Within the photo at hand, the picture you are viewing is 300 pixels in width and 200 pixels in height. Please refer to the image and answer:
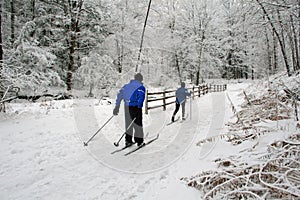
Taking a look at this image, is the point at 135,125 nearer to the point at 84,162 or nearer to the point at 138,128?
the point at 138,128

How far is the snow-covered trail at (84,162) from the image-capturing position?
298 centimetres

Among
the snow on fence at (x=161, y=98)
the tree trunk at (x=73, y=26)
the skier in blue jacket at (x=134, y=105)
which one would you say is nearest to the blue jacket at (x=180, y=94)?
the snow on fence at (x=161, y=98)

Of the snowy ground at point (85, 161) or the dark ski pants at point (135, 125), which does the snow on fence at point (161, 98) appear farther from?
the dark ski pants at point (135, 125)

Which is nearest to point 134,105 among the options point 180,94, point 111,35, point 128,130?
point 128,130

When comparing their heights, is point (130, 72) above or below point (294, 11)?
below

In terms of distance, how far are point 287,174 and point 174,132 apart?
4.31m

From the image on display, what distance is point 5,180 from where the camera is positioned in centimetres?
324

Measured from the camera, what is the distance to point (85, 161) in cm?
410

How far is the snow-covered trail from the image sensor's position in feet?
9.77

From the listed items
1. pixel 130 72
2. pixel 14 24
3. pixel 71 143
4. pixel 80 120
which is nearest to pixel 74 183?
pixel 71 143

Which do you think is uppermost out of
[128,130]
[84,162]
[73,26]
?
[73,26]

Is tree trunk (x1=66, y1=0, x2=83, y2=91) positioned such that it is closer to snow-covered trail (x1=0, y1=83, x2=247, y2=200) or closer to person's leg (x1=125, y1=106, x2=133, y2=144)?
snow-covered trail (x1=0, y1=83, x2=247, y2=200)

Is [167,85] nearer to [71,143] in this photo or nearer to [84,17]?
[84,17]

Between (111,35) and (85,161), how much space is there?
1303 centimetres
